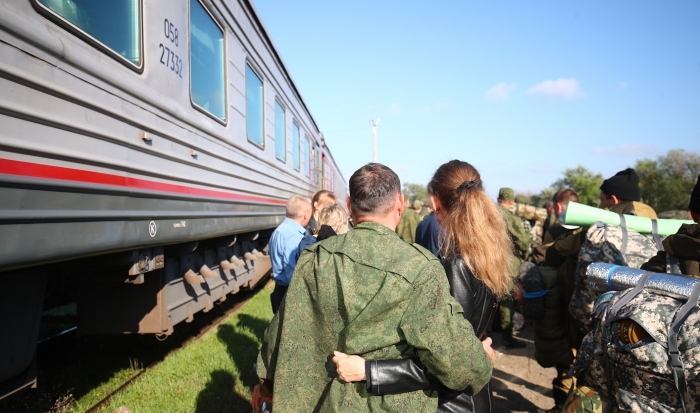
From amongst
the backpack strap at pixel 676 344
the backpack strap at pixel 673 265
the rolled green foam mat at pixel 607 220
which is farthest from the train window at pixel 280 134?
the backpack strap at pixel 676 344

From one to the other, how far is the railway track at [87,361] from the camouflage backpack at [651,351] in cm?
318

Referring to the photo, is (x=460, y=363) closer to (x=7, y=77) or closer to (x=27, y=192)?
(x=27, y=192)

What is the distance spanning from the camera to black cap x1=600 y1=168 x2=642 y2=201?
162 inches

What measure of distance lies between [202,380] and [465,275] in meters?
2.95

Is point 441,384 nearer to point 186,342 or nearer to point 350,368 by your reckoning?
point 350,368

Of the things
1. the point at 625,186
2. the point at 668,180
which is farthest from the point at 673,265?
the point at 668,180

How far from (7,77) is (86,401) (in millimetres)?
2663

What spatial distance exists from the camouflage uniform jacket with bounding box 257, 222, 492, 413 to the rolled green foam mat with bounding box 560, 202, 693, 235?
177cm

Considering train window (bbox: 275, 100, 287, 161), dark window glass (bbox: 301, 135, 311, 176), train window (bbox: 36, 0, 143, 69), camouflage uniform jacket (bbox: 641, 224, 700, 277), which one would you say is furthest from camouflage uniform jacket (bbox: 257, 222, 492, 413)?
dark window glass (bbox: 301, 135, 311, 176)

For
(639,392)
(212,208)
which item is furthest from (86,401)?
(639,392)

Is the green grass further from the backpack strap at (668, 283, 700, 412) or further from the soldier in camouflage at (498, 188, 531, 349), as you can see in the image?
the backpack strap at (668, 283, 700, 412)

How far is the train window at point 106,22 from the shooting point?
2422 millimetres

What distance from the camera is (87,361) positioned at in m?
4.84

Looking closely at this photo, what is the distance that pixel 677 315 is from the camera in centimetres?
183
